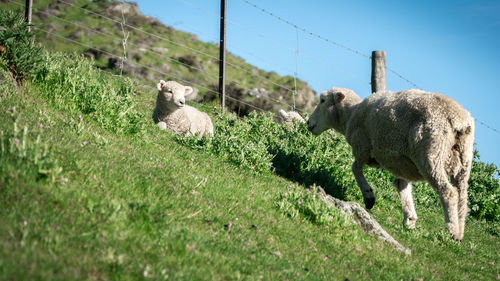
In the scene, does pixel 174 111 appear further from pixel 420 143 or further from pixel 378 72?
pixel 378 72

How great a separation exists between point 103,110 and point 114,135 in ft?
2.86

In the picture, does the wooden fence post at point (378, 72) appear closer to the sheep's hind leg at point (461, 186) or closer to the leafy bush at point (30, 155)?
the sheep's hind leg at point (461, 186)

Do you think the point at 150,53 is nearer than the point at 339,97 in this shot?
No

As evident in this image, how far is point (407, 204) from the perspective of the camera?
8.67 metres

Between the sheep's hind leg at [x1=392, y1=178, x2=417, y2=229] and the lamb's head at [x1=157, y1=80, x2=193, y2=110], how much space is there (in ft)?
17.2

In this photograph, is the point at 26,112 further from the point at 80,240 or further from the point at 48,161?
the point at 80,240

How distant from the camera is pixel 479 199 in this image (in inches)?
536

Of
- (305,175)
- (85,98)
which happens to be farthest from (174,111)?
(305,175)

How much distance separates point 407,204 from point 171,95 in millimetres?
5844

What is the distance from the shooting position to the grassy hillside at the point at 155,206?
10.4 feet

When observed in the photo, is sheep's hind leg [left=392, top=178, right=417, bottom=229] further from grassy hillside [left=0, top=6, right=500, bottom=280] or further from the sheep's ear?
the sheep's ear

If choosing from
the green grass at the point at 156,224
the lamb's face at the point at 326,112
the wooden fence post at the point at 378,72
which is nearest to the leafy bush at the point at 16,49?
the green grass at the point at 156,224

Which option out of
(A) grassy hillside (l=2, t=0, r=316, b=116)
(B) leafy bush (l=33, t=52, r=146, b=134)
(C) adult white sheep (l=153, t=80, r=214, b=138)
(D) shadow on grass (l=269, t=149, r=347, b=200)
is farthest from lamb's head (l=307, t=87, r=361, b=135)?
(A) grassy hillside (l=2, t=0, r=316, b=116)

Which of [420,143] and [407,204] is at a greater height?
[420,143]
